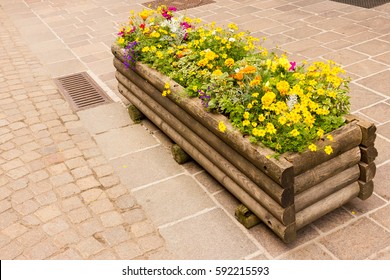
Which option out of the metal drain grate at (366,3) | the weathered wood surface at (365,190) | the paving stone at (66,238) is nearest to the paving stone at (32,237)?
the paving stone at (66,238)

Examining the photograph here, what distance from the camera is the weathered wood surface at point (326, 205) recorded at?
11.9ft

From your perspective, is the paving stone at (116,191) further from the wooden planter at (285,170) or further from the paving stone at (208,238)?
Answer: the wooden planter at (285,170)

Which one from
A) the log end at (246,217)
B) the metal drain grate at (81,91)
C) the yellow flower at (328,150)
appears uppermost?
the yellow flower at (328,150)

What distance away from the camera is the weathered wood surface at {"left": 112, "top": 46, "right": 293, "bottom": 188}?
3.29 metres

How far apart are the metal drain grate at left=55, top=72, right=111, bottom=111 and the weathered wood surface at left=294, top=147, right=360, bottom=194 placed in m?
3.85

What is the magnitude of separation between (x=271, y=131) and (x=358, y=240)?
1229 millimetres

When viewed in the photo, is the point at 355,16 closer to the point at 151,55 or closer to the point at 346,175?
Answer: the point at 151,55

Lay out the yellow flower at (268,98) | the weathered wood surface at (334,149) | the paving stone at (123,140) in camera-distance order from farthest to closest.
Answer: the paving stone at (123,140) < the yellow flower at (268,98) < the weathered wood surface at (334,149)

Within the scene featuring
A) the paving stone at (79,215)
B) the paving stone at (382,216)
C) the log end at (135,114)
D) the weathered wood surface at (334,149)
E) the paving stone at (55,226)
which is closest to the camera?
the weathered wood surface at (334,149)

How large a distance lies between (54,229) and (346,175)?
270cm

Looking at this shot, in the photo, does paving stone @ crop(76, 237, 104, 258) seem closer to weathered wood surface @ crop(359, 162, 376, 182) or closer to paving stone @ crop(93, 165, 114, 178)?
paving stone @ crop(93, 165, 114, 178)

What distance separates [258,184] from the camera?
3.59 m

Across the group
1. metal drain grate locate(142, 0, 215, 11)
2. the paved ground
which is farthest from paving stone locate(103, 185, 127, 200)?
metal drain grate locate(142, 0, 215, 11)

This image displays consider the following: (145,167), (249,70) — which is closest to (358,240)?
(249,70)
